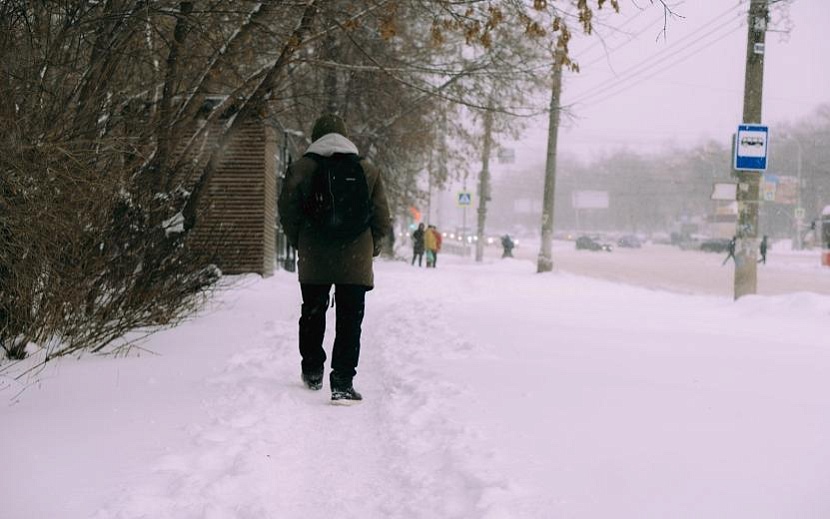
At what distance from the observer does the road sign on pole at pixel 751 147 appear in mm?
11555

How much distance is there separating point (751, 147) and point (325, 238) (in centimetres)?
896

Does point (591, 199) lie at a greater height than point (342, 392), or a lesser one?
greater

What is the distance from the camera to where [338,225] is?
16.4 ft

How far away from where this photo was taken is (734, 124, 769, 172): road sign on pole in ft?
37.9

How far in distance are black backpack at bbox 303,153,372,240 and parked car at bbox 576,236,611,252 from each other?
63763mm

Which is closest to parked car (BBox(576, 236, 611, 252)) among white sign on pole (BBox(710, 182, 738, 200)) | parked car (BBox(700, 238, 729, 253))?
parked car (BBox(700, 238, 729, 253))

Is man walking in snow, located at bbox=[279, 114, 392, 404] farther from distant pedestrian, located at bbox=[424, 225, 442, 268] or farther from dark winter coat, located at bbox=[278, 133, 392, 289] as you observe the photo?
distant pedestrian, located at bbox=[424, 225, 442, 268]

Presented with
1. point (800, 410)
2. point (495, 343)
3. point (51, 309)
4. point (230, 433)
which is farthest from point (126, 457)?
point (495, 343)

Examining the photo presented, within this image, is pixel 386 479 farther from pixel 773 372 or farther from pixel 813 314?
pixel 813 314

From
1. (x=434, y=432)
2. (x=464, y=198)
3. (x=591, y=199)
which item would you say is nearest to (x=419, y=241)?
(x=464, y=198)

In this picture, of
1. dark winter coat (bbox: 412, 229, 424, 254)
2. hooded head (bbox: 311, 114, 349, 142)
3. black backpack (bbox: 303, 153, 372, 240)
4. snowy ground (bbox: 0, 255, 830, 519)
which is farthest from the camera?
dark winter coat (bbox: 412, 229, 424, 254)

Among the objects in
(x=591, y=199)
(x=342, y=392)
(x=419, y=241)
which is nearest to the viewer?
(x=342, y=392)

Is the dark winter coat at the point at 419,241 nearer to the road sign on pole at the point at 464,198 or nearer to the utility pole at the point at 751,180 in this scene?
the road sign on pole at the point at 464,198

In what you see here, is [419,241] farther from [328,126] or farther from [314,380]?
[328,126]
